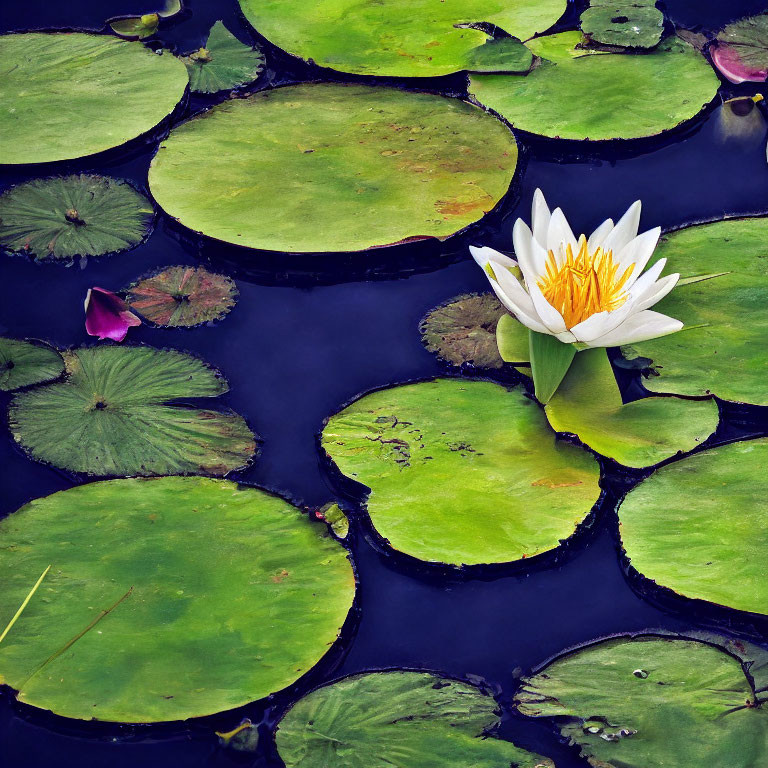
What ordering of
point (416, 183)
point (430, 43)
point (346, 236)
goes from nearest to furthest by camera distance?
1. point (346, 236)
2. point (416, 183)
3. point (430, 43)

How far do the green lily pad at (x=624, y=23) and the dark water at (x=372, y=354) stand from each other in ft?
0.88

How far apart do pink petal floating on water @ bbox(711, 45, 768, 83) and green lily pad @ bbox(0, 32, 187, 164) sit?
8.21 ft

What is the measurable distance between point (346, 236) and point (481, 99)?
3.71ft

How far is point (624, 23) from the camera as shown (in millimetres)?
4160

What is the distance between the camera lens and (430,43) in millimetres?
4074

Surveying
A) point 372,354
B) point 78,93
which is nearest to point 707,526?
point 372,354

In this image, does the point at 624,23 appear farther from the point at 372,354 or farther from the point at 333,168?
the point at 372,354

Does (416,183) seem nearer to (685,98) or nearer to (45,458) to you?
(685,98)

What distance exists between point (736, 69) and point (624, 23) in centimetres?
58

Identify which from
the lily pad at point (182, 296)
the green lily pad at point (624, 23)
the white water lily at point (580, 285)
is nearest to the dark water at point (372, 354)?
the lily pad at point (182, 296)

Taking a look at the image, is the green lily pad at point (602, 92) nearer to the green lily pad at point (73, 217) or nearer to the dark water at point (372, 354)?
the dark water at point (372, 354)

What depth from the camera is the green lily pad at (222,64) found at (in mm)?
3965

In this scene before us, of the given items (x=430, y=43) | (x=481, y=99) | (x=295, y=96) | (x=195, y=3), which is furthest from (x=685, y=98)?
(x=195, y=3)

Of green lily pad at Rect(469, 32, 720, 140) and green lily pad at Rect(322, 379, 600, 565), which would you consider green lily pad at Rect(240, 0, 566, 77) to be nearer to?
green lily pad at Rect(469, 32, 720, 140)
